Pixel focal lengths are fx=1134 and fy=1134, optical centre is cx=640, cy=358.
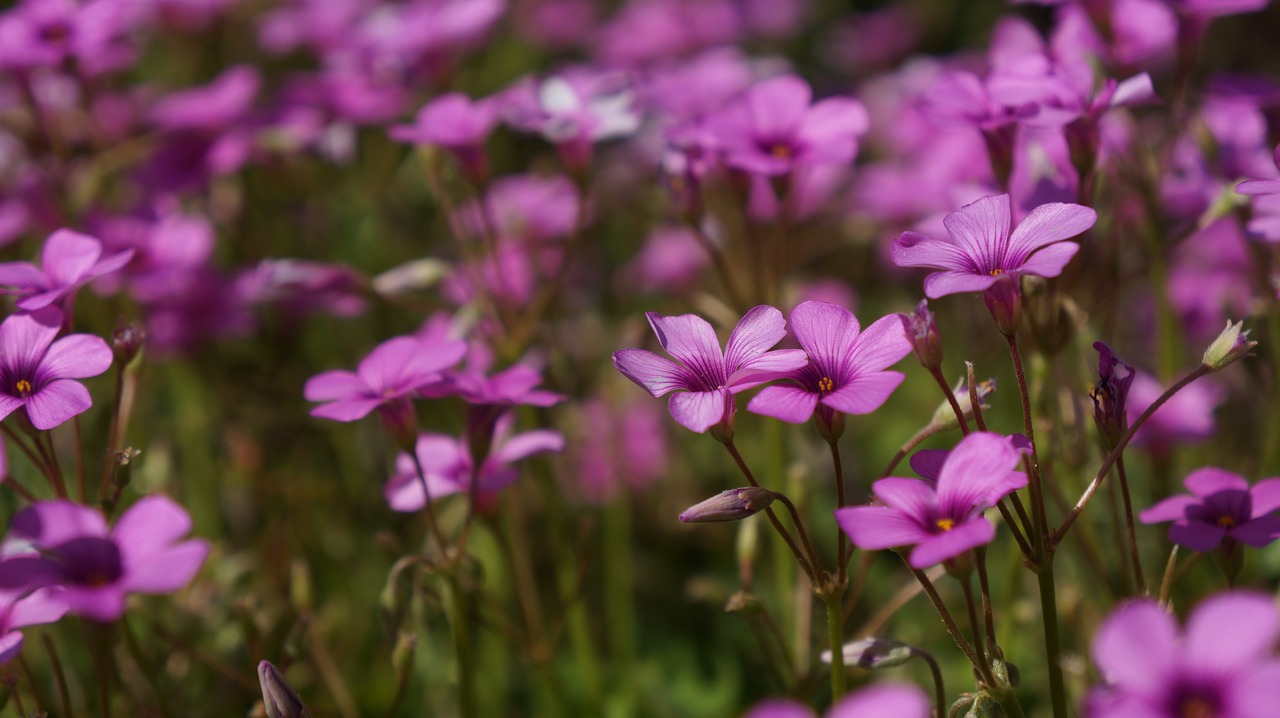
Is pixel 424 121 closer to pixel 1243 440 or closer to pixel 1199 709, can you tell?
pixel 1199 709

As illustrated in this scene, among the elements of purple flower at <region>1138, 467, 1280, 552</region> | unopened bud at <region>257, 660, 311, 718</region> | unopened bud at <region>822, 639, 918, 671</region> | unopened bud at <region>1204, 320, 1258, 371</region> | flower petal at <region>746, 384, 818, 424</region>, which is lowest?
unopened bud at <region>822, 639, 918, 671</region>

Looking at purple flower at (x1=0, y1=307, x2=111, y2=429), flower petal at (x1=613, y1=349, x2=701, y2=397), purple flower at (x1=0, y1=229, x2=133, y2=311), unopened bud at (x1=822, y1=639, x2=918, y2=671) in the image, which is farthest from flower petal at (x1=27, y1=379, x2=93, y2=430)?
unopened bud at (x1=822, y1=639, x2=918, y2=671)

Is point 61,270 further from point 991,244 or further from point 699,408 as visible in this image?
point 991,244

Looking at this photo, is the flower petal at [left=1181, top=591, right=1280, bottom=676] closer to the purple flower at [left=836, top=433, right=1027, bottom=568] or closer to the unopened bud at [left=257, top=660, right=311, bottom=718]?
the purple flower at [left=836, top=433, right=1027, bottom=568]

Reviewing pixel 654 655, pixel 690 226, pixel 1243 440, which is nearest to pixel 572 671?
pixel 654 655

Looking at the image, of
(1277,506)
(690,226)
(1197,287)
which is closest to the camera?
(1277,506)

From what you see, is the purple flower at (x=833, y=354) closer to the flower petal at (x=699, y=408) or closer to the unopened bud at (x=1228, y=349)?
the flower petal at (x=699, y=408)
